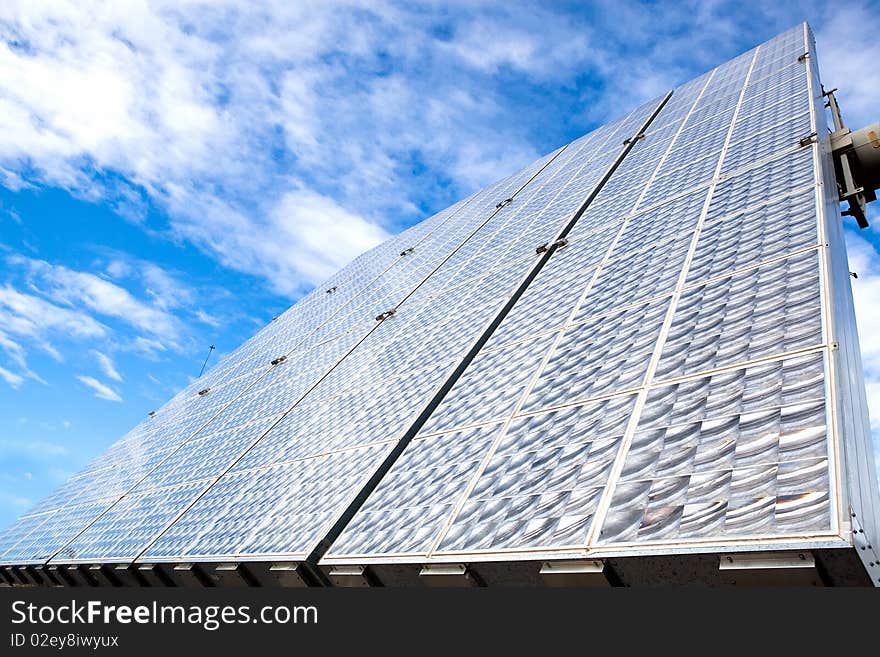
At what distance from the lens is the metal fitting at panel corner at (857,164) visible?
9.57 m

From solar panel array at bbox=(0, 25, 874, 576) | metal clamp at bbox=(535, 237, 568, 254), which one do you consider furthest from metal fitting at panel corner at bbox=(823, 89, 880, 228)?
metal clamp at bbox=(535, 237, 568, 254)

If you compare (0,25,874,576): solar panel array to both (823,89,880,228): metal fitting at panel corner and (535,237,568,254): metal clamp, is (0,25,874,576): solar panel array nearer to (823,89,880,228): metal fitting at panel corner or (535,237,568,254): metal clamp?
(535,237,568,254): metal clamp

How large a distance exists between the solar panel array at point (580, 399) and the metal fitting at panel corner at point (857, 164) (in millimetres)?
1202

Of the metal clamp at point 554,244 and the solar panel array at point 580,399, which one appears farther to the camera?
the metal clamp at point 554,244

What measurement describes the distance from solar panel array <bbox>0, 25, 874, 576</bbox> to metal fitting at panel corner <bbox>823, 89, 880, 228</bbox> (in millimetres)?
1202

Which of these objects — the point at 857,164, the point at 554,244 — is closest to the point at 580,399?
the point at 554,244

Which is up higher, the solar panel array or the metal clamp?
the metal clamp

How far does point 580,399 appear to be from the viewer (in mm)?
4832

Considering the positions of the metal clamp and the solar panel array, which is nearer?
the solar panel array

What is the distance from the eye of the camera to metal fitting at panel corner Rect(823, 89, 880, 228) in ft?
31.4

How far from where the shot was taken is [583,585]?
3.27 m

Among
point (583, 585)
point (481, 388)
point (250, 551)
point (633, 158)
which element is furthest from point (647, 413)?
point (633, 158)

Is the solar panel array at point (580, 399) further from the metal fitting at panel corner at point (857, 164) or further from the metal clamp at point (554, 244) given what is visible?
the metal fitting at panel corner at point (857, 164)

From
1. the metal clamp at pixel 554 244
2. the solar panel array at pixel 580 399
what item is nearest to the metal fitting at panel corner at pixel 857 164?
the solar panel array at pixel 580 399
